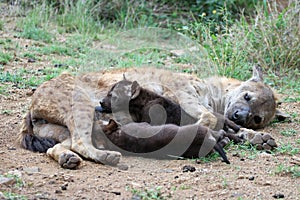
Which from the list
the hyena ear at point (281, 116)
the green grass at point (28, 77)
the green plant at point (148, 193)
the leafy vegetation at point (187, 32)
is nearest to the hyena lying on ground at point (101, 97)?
the hyena ear at point (281, 116)

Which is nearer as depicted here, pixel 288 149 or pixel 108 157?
pixel 108 157

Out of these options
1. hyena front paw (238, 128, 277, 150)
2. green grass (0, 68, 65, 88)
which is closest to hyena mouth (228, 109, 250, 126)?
hyena front paw (238, 128, 277, 150)

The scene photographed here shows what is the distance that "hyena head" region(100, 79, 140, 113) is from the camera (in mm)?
5062

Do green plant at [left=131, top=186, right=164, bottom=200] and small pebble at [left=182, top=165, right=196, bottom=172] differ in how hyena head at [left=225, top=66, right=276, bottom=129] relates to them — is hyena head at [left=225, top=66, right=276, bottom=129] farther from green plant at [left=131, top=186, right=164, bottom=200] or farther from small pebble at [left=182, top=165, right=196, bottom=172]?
green plant at [left=131, top=186, right=164, bottom=200]

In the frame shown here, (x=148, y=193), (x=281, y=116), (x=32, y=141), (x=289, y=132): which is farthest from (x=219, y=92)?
(x=148, y=193)

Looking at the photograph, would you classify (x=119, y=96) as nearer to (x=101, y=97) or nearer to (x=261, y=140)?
(x=101, y=97)

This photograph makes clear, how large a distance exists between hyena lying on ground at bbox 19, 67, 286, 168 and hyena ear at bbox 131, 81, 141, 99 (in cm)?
26

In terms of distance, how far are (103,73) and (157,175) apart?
187cm

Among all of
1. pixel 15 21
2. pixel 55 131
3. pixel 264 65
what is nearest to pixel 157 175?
pixel 55 131

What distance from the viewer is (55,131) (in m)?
4.77

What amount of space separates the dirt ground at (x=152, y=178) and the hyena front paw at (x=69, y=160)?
0.15ft

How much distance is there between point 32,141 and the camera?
4734 mm

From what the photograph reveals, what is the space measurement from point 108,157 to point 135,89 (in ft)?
3.41

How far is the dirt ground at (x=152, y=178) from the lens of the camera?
11.7 ft
